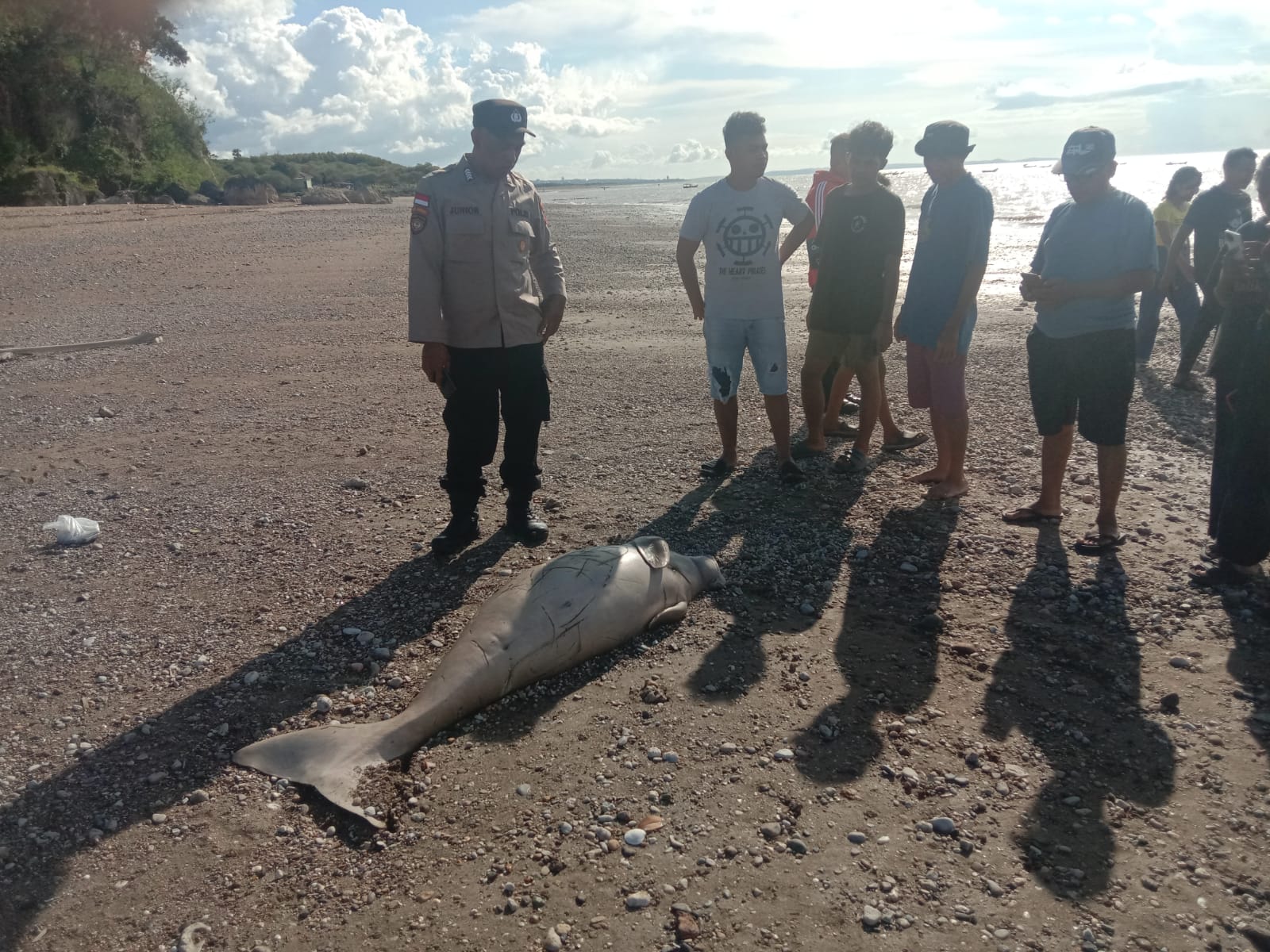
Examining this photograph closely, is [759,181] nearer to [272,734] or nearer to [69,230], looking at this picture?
[272,734]

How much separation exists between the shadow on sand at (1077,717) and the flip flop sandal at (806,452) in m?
1.99

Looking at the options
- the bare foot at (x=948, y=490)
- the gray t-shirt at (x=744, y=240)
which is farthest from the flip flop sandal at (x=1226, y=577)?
the gray t-shirt at (x=744, y=240)

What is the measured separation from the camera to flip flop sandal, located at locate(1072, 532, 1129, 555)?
4977 millimetres

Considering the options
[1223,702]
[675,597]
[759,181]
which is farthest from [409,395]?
[1223,702]

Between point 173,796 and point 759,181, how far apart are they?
15.1ft

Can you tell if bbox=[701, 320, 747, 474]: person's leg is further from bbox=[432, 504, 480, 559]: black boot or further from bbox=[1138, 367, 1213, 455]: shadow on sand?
bbox=[1138, 367, 1213, 455]: shadow on sand

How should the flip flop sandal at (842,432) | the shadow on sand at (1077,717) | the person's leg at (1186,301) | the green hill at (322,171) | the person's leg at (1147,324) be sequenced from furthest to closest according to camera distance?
the green hill at (322,171), the person's leg at (1147,324), the person's leg at (1186,301), the flip flop sandal at (842,432), the shadow on sand at (1077,717)

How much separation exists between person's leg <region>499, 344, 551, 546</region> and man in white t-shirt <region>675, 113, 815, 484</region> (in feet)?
4.22

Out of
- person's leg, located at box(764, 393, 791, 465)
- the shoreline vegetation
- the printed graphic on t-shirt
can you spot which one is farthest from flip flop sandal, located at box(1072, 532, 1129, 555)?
the shoreline vegetation

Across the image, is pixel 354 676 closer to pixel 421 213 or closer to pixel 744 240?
pixel 421 213

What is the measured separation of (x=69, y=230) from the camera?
2136cm

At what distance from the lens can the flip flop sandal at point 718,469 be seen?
6.39 metres

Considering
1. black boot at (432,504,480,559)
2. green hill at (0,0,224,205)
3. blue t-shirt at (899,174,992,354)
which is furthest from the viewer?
green hill at (0,0,224,205)

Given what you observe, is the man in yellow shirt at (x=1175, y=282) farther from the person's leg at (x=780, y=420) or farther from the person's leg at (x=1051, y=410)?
the person's leg at (x=780, y=420)
